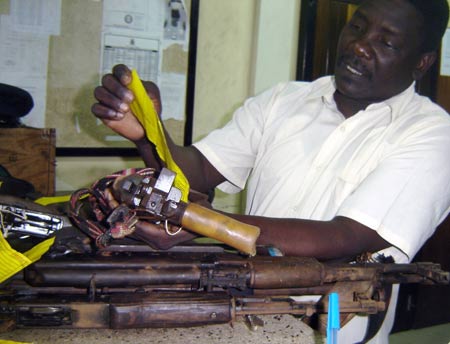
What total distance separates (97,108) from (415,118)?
2.32 feet

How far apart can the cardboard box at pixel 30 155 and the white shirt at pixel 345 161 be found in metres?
0.58

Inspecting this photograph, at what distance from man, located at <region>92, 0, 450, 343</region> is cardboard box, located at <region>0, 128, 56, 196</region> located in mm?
575

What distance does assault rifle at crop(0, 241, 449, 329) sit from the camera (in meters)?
0.66

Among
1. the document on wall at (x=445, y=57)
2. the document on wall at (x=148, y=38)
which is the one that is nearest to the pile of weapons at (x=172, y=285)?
the document on wall at (x=148, y=38)

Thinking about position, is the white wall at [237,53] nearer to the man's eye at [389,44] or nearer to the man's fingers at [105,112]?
the man's eye at [389,44]

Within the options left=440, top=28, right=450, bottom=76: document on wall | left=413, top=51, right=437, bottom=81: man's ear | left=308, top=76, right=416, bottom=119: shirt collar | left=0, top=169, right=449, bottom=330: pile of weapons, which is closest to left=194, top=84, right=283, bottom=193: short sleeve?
left=308, top=76, right=416, bottom=119: shirt collar

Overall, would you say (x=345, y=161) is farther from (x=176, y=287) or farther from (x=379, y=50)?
(x=176, y=287)

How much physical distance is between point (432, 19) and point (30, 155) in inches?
48.6

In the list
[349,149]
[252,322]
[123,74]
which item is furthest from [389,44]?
[252,322]

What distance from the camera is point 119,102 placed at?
3.00ft

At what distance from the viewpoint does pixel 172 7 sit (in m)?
1.99

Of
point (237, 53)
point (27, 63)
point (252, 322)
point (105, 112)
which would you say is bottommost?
point (252, 322)

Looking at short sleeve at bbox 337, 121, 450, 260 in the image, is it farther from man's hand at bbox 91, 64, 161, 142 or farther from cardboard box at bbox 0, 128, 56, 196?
cardboard box at bbox 0, 128, 56, 196

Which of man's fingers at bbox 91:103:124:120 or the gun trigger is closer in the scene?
the gun trigger
